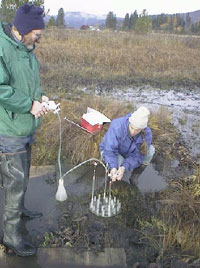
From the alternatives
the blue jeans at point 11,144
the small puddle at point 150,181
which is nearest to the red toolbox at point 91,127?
the small puddle at point 150,181

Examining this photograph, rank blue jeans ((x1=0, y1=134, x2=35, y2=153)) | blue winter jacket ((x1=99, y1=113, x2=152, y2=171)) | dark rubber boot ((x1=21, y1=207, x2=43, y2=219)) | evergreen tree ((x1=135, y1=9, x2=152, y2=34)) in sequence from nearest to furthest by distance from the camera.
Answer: blue jeans ((x1=0, y1=134, x2=35, y2=153))
dark rubber boot ((x1=21, y1=207, x2=43, y2=219))
blue winter jacket ((x1=99, y1=113, x2=152, y2=171))
evergreen tree ((x1=135, y1=9, x2=152, y2=34))

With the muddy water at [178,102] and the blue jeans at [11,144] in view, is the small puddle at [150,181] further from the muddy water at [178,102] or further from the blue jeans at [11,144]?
the blue jeans at [11,144]

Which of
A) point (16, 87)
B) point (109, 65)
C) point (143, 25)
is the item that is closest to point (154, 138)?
point (16, 87)

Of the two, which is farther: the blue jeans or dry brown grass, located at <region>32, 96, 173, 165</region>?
dry brown grass, located at <region>32, 96, 173, 165</region>

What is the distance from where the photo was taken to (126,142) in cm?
361

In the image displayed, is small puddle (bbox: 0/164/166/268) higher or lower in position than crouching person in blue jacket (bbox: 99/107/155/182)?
lower

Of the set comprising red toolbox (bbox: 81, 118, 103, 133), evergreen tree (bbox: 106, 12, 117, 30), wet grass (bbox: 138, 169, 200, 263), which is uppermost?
evergreen tree (bbox: 106, 12, 117, 30)

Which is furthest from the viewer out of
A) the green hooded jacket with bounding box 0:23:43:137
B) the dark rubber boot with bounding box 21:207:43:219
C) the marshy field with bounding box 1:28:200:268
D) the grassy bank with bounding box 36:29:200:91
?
the grassy bank with bounding box 36:29:200:91

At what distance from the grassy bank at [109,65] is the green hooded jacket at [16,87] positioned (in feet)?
22.7

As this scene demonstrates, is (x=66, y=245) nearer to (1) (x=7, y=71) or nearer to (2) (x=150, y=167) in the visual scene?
(1) (x=7, y=71)

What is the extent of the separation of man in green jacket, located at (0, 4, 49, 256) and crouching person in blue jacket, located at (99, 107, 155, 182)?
1.20 m

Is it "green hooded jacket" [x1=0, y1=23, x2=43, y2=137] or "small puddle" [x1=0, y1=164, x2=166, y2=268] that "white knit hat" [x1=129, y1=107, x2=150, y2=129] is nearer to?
"small puddle" [x1=0, y1=164, x2=166, y2=268]

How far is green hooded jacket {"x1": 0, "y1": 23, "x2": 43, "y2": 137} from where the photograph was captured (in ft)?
6.59

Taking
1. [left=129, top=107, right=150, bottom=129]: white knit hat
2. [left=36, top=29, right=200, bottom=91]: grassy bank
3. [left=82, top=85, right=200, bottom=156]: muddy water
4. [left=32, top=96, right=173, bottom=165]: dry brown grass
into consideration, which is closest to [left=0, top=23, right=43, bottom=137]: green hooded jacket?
[left=129, top=107, right=150, bottom=129]: white knit hat
